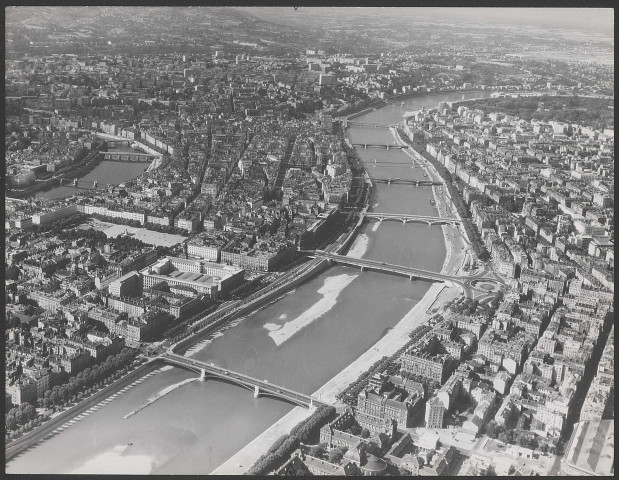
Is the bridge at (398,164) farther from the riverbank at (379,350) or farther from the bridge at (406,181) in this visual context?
the riverbank at (379,350)

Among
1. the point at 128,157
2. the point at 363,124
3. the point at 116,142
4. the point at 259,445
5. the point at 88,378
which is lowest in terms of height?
the point at 259,445

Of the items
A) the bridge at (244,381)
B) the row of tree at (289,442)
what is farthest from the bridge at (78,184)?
the row of tree at (289,442)

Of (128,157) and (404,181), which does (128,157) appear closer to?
(128,157)

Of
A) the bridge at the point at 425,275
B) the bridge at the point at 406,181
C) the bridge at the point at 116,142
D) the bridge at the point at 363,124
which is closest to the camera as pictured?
the bridge at the point at 425,275

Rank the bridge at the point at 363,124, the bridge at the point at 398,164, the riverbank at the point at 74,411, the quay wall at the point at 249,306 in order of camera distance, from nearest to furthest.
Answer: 1. the riverbank at the point at 74,411
2. the quay wall at the point at 249,306
3. the bridge at the point at 398,164
4. the bridge at the point at 363,124

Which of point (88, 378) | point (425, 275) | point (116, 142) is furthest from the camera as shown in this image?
point (116, 142)

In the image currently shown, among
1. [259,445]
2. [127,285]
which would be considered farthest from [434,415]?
[127,285]

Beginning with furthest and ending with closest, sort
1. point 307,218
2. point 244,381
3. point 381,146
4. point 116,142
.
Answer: point 381,146 < point 116,142 < point 307,218 < point 244,381
